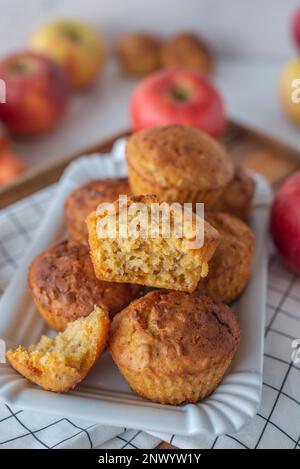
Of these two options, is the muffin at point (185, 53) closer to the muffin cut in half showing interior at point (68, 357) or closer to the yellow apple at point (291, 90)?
the yellow apple at point (291, 90)

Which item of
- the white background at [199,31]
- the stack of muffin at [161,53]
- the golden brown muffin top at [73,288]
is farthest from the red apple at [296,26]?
the golden brown muffin top at [73,288]

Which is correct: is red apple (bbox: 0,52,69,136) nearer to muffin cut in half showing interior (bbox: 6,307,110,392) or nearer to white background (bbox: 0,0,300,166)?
white background (bbox: 0,0,300,166)

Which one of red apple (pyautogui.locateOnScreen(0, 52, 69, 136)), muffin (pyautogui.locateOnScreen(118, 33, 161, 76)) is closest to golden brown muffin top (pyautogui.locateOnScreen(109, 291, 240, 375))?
red apple (pyautogui.locateOnScreen(0, 52, 69, 136))

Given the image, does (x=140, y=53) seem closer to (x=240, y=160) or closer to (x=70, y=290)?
(x=240, y=160)

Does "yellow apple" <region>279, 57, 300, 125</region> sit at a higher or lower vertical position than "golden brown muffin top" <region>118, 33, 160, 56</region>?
lower

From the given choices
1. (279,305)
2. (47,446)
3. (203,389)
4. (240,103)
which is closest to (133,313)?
(203,389)

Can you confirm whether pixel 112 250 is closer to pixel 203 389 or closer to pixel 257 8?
pixel 203 389

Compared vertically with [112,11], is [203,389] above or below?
below
